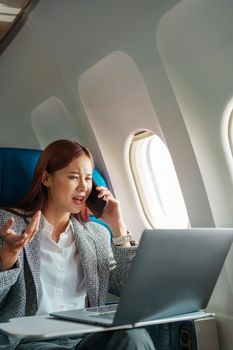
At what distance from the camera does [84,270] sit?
2.41 meters

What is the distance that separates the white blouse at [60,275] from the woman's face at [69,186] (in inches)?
4.4

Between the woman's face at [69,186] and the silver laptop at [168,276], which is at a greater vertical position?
the woman's face at [69,186]

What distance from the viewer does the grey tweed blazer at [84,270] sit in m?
2.23

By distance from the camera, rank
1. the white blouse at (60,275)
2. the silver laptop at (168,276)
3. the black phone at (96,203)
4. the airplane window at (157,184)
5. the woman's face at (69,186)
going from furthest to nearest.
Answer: the airplane window at (157,184) → the black phone at (96,203) → the woman's face at (69,186) → the white blouse at (60,275) → the silver laptop at (168,276)

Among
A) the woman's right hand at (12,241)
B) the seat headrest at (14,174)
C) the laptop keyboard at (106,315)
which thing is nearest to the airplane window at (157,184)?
the seat headrest at (14,174)

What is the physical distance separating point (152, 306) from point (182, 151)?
108 centimetres

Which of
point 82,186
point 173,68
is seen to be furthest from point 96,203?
point 173,68

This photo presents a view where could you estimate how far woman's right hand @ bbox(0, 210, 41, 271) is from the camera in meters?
2.00

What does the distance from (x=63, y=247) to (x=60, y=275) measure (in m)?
0.14

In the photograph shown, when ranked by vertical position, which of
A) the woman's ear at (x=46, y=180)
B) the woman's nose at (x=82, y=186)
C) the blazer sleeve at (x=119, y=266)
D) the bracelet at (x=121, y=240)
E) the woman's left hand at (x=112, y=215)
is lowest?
the blazer sleeve at (x=119, y=266)

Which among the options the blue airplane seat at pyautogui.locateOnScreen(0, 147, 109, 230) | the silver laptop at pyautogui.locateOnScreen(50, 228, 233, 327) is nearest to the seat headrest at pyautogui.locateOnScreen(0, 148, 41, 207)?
the blue airplane seat at pyautogui.locateOnScreen(0, 147, 109, 230)

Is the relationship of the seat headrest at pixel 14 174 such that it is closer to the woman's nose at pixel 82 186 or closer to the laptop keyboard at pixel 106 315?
the woman's nose at pixel 82 186

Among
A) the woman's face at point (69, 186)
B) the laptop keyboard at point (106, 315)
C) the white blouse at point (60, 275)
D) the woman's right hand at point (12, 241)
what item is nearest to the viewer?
the laptop keyboard at point (106, 315)

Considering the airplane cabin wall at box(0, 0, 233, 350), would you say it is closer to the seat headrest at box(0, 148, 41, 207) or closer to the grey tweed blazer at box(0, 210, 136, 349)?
the grey tweed blazer at box(0, 210, 136, 349)
